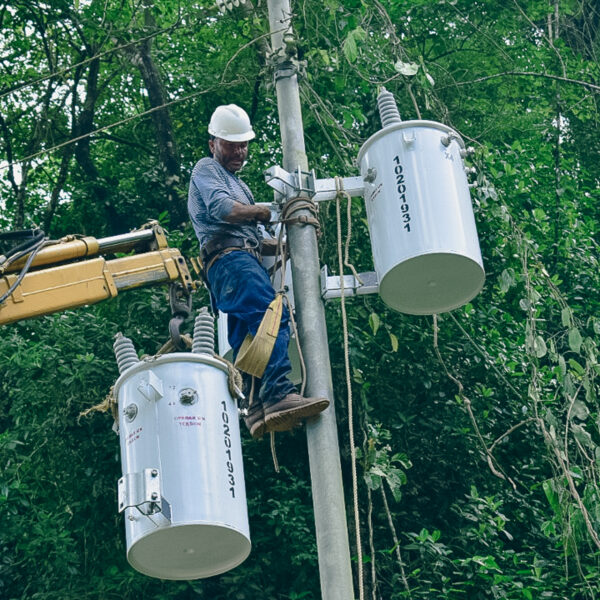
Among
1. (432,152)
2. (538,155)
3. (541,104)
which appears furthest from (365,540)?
(541,104)

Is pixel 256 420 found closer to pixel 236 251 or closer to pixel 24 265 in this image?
pixel 236 251

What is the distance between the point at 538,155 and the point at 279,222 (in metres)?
6.82

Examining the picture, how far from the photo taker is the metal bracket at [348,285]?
225 inches

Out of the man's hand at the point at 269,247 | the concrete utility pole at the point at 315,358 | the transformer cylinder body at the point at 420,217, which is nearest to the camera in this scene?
the concrete utility pole at the point at 315,358

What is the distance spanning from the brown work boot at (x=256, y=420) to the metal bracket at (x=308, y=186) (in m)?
0.97

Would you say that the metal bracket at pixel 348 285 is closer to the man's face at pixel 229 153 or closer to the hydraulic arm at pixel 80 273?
the man's face at pixel 229 153

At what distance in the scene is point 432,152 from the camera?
5.80 metres

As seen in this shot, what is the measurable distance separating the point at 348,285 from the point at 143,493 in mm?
1403

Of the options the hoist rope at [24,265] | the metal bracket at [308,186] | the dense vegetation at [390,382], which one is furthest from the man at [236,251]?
the hoist rope at [24,265]

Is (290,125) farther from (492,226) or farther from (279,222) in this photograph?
(492,226)

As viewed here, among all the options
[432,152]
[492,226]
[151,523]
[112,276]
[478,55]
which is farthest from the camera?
[478,55]

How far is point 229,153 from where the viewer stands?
6.46 meters

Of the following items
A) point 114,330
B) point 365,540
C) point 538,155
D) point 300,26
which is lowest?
point 365,540

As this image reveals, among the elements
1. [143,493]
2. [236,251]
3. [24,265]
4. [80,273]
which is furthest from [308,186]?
[143,493]
